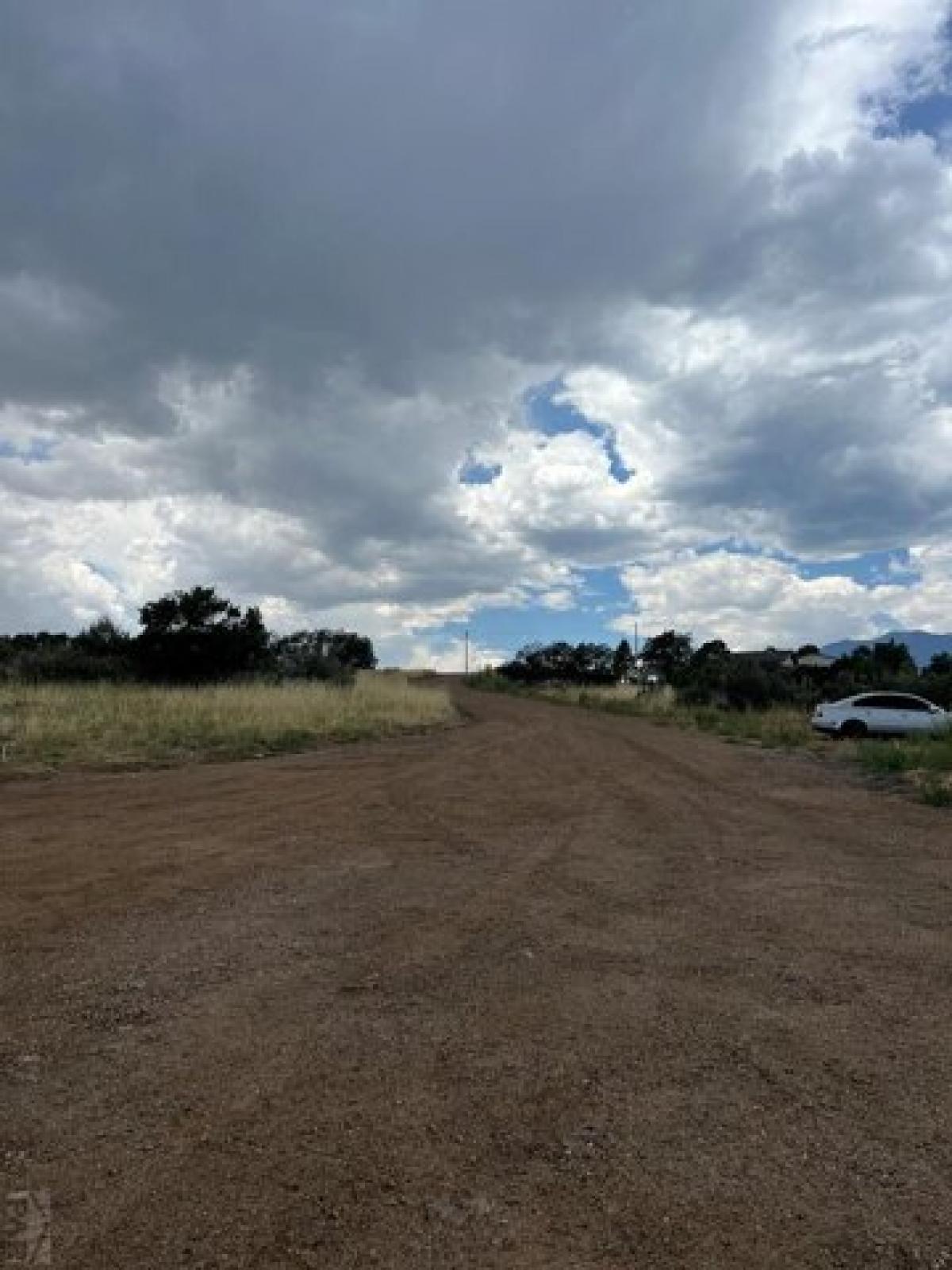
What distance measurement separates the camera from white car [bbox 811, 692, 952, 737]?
29672 mm

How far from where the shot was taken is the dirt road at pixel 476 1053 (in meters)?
3.39

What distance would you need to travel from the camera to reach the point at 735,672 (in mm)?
45562

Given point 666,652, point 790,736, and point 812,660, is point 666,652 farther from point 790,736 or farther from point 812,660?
point 790,736

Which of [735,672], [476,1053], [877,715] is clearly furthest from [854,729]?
[476,1053]

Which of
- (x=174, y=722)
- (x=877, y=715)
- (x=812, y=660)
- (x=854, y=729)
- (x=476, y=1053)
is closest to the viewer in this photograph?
(x=476, y=1053)

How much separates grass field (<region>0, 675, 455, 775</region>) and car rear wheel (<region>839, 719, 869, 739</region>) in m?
11.7

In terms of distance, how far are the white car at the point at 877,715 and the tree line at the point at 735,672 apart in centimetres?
937

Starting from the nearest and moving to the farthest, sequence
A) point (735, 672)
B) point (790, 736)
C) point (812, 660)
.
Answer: point (790, 736)
point (735, 672)
point (812, 660)

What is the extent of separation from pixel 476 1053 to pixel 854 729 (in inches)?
1062

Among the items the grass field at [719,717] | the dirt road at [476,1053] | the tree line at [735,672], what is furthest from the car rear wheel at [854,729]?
the dirt road at [476,1053]

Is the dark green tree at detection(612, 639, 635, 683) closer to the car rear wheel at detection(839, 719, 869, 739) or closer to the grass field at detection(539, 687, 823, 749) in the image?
the grass field at detection(539, 687, 823, 749)

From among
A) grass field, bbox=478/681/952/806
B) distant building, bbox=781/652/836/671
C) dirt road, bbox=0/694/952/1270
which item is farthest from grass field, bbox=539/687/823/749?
dirt road, bbox=0/694/952/1270

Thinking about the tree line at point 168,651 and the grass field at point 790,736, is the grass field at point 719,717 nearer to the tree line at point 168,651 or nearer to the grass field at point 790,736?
the grass field at point 790,736

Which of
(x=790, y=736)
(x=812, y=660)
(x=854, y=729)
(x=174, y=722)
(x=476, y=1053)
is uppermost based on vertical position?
(x=812, y=660)
